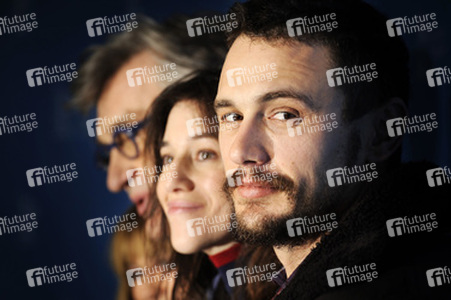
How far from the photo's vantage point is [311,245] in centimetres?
200

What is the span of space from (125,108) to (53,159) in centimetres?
39

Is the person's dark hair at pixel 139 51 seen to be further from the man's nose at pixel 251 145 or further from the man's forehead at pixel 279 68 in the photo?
the man's nose at pixel 251 145

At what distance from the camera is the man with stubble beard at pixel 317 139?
1.89 m

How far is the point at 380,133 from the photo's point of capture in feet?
6.44

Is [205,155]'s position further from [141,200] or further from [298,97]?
[298,97]

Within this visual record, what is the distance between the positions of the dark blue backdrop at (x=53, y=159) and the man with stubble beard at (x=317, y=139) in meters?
0.41

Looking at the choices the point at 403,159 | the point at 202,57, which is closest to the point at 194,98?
the point at 202,57

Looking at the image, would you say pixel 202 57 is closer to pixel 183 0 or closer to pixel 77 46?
pixel 183 0

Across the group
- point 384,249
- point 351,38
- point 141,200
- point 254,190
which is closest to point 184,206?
point 141,200

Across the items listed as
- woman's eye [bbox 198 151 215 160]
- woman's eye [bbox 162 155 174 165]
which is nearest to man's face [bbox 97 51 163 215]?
woman's eye [bbox 162 155 174 165]

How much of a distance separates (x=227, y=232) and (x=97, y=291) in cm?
63

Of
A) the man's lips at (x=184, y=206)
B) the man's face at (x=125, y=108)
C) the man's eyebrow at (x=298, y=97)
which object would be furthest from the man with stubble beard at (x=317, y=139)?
the man's face at (x=125, y=108)

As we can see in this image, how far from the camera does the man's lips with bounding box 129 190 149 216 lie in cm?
220

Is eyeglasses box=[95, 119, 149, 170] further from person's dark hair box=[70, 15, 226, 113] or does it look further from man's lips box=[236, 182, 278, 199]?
man's lips box=[236, 182, 278, 199]
